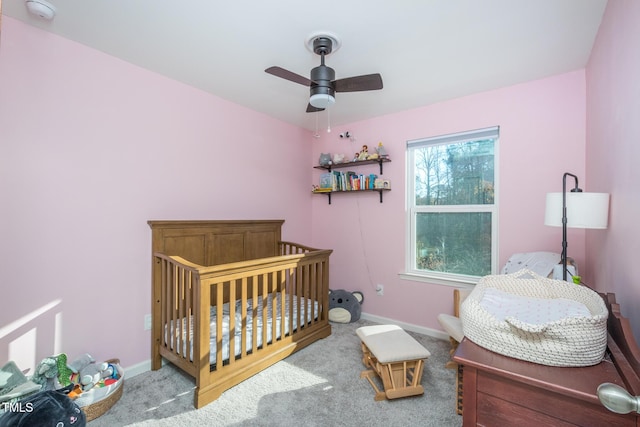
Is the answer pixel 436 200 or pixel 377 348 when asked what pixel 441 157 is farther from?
pixel 377 348

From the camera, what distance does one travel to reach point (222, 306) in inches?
75.4

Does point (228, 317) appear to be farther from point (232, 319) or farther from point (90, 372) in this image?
point (90, 372)

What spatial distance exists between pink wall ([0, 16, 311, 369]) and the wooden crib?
5.6 inches

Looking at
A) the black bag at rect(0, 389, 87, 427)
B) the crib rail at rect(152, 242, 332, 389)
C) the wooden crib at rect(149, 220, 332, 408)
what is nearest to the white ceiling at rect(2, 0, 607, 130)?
the wooden crib at rect(149, 220, 332, 408)

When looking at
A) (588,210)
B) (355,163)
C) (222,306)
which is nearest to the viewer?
(588,210)

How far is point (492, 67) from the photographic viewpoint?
7.18 feet

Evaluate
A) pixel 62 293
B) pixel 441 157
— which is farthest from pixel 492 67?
pixel 62 293

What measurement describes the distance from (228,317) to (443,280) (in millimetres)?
1993

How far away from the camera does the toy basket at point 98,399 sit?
1642 mm

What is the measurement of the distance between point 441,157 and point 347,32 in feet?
5.52

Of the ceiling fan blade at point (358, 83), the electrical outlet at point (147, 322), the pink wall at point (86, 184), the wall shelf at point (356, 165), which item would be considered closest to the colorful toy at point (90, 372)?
the pink wall at point (86, 184)

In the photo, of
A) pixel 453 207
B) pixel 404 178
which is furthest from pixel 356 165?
pixel 453 207

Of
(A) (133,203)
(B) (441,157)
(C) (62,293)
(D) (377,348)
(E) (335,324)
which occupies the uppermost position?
(B) (441,157)

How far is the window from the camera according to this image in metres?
2.71
